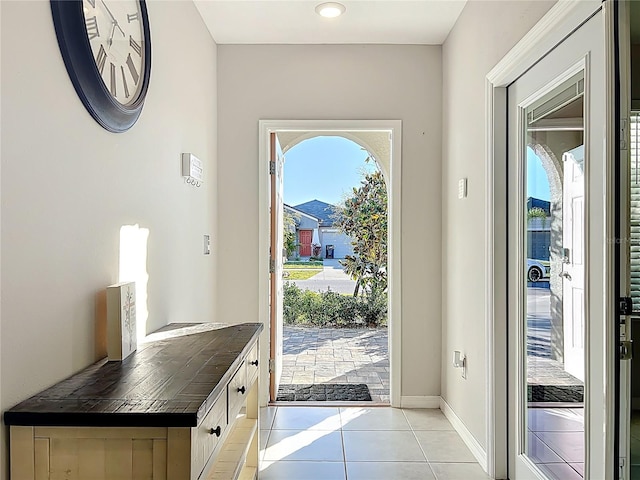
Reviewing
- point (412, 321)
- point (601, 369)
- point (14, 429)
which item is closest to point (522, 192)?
point (601, 369)

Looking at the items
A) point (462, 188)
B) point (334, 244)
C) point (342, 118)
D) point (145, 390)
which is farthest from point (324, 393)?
point (334, 244)

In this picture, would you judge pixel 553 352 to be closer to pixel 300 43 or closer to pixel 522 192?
pixel 522 192

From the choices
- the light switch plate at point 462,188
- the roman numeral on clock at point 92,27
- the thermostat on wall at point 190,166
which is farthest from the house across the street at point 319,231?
the roman numeral on clock at point 92,27

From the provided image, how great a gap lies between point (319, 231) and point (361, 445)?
14.5 ft

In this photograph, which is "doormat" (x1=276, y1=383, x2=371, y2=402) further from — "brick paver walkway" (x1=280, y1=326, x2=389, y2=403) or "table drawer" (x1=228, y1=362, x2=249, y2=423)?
"table drawer" (x1=228, y1=362, x2=249, y2=423)

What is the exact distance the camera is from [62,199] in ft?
4.69

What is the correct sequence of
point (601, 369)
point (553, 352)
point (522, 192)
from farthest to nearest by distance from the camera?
point (522, 192)
point (553, 352)
point (601, 369)

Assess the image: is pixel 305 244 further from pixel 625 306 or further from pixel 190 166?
pixel 625 306

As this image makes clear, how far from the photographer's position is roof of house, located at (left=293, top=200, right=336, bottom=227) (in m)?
6.99

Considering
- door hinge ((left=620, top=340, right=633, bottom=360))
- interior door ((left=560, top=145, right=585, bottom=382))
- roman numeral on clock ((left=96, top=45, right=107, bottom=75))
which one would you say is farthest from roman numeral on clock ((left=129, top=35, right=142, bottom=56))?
door hinge ((left=620, top=340, right=633, bottom=360))

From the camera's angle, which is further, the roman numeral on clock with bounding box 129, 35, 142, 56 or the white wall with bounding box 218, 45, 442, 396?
the white wall with bounding box 218, 45, 442, 396

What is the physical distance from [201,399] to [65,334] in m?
0.51

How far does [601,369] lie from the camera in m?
1.66

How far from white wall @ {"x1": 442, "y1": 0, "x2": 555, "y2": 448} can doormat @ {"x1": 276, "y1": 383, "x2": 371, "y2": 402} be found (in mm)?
757
